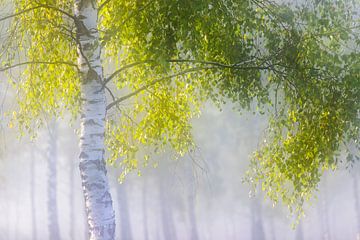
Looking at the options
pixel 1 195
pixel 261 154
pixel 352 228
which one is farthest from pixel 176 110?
pixel 1 195

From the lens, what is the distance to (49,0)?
896 cm

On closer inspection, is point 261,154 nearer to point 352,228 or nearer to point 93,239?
point 93,239

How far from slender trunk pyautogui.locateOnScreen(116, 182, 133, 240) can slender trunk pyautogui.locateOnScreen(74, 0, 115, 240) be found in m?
24.6

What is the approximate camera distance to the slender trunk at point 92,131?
8547 millimetres

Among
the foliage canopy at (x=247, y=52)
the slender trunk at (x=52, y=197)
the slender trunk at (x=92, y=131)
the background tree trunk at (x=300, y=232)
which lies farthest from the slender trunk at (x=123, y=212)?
the slender trunk at (x=92, y=131)

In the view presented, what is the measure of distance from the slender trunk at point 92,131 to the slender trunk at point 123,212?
2457 centimetres

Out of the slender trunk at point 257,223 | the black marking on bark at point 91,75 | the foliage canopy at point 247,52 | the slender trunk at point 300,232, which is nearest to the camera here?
the foliage canopy at point 247,52

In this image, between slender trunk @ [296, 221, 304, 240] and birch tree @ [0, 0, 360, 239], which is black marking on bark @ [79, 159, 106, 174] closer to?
birch tree @ [0, 0, 360, 239]

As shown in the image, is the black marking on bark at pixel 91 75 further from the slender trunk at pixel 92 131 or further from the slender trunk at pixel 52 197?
the slender trunk at pixel 52 197

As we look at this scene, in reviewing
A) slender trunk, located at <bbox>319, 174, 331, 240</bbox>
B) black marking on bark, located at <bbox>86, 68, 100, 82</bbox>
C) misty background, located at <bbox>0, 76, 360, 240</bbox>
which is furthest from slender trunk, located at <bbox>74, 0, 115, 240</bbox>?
slender trunk, located at <bbox>319, 174, 331, 240</bbox>

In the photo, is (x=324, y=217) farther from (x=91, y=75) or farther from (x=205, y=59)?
(x=91, y=75)

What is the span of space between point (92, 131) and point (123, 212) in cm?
2746

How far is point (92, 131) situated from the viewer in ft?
28.3

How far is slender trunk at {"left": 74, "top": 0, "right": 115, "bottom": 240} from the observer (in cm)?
855
